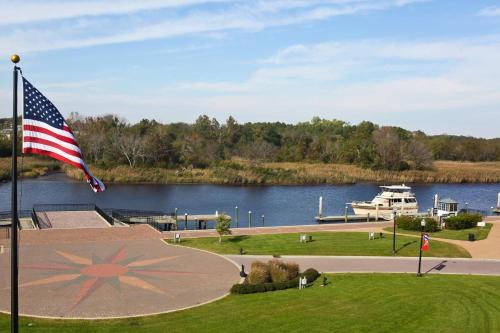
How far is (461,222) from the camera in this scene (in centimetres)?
4422

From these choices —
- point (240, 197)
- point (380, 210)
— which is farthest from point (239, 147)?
point (380, 210)

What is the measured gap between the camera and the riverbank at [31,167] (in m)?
92.1

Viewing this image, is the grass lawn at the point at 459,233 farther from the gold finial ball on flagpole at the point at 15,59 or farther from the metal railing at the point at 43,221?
the gold finial ball on flagpole at the point at 15,59

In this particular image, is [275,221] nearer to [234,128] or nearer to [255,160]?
[255,160]

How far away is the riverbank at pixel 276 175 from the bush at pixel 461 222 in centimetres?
4962

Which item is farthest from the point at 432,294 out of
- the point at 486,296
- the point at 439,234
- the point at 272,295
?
the point at 439,234

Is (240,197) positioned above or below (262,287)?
above

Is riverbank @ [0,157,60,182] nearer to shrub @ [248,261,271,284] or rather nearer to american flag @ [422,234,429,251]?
shrub @ [248,261,271,284]

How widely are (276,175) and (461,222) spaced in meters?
52.7

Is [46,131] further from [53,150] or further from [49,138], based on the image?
[53,150]

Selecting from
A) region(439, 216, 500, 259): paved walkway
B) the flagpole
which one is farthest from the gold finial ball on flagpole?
region(439, 216, 500, 259): paved walkway

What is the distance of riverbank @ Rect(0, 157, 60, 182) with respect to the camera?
302ft

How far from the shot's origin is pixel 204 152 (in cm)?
11900

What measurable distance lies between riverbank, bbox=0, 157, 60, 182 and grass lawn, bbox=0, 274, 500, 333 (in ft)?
252
